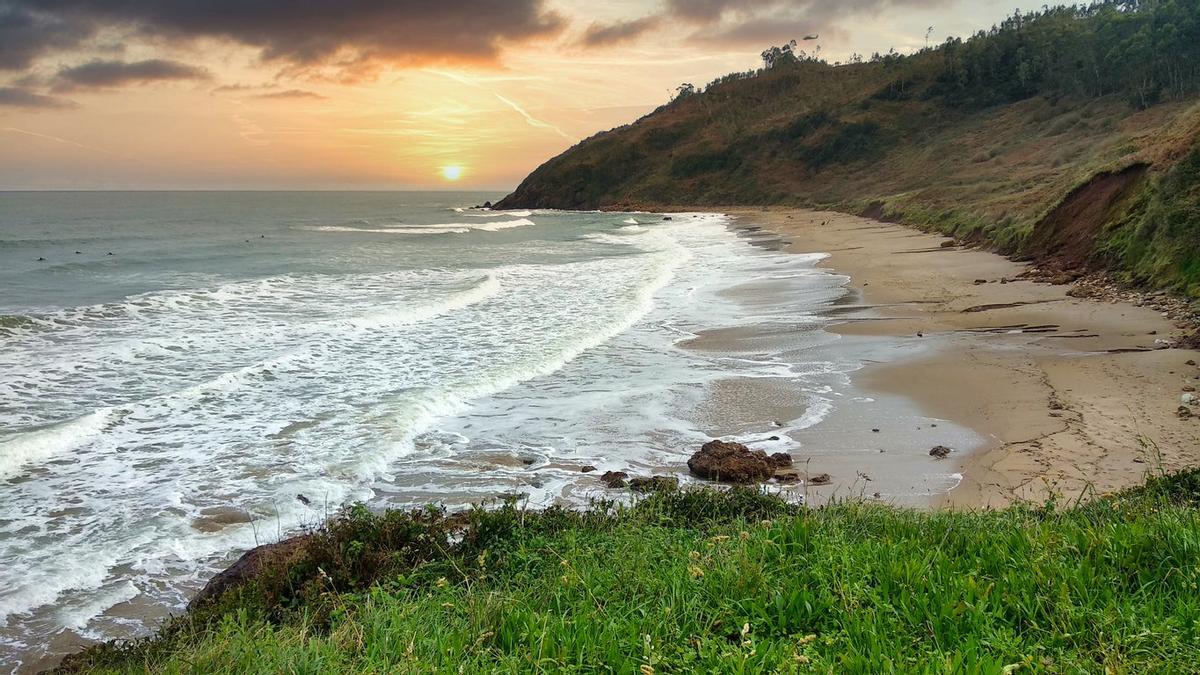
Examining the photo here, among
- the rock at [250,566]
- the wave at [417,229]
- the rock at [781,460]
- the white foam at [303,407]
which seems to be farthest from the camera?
the wave at [417,229]

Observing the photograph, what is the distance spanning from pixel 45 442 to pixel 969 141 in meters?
76.4

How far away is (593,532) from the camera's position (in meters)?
4.90

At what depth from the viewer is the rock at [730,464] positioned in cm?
712

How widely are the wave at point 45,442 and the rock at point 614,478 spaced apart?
6.19m

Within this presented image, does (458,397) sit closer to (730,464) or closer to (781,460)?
(730,464)

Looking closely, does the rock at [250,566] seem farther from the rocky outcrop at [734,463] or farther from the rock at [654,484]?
the rocky outcrop at [734,463]

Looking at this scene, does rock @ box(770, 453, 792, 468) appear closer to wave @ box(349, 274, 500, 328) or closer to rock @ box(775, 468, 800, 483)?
rock @ box(775, 468, 800, 483)

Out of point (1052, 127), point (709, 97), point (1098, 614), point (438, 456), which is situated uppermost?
point (709, 97)

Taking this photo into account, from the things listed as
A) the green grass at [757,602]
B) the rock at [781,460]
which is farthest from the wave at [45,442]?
the rock at [781,460]

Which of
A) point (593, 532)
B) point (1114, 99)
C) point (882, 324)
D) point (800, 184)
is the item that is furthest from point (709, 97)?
point (593, 532)

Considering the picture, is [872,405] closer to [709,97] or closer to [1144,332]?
[1144,332]

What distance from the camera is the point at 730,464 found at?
23.7ft

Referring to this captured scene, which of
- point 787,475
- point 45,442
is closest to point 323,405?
point 45,442

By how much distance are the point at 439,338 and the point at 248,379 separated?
13.9ft
